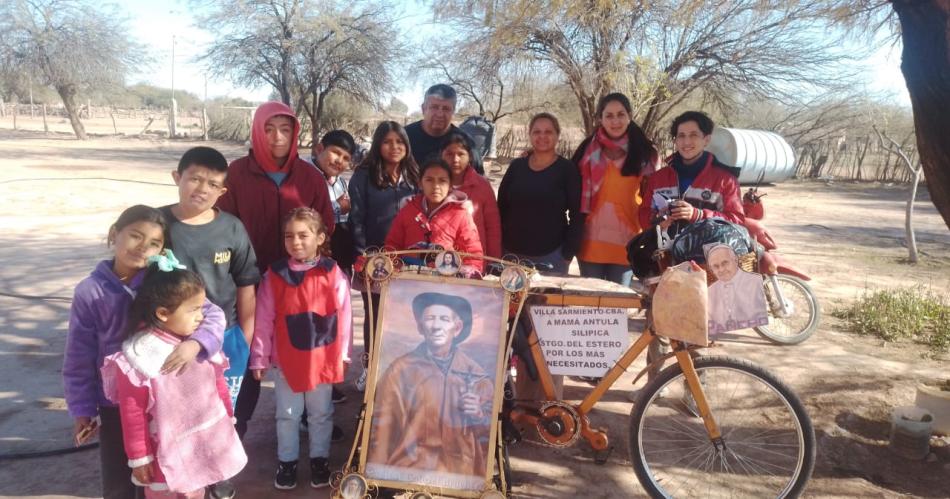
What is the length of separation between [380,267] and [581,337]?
0.92 meters

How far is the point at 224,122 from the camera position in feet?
109

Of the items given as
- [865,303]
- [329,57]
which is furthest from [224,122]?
[865,303]

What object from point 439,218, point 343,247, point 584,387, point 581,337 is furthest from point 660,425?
point 343,247

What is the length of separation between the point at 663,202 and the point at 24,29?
35846 millimetres

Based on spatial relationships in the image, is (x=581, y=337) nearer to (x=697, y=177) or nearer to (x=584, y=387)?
(x=697, y=177)

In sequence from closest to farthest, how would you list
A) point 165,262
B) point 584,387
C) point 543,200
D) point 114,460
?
point 165,262, point 114,460, point 543,200, point 584,387

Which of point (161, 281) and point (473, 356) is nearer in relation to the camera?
point (161, 281)

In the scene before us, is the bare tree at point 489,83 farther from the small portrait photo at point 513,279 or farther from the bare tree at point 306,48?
the small portrait photo at point 513,279

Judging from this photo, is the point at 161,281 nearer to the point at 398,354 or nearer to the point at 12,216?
the point at 398,354

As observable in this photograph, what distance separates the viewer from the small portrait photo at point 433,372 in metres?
2.56

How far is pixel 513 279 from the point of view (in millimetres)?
2541

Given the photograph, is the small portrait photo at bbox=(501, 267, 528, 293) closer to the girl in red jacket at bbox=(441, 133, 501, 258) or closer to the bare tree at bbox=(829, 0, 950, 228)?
the girl in red jacket at bbox=(441, 133, 501, 258)

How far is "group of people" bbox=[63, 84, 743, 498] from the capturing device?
226cm

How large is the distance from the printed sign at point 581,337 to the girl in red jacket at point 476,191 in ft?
2.78
